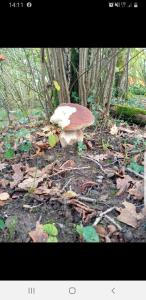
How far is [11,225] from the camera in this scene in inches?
54.6

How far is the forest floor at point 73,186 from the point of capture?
1392 millimetres

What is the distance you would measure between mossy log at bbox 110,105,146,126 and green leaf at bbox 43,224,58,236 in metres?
1.46

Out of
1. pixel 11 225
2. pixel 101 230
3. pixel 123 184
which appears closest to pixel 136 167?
pixel 123 184

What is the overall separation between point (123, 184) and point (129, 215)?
0.25 metres

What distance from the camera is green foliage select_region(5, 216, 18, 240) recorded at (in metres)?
1.37

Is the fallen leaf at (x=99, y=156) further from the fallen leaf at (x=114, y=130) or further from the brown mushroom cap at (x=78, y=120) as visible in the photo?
the fallen leaf at (x=114, y=130)

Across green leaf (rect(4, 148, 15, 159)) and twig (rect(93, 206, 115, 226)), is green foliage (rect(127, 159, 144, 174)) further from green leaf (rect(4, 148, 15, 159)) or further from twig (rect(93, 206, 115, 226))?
green leaf (rect(4, 148, 15, 159))

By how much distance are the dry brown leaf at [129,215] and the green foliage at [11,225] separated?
453mm

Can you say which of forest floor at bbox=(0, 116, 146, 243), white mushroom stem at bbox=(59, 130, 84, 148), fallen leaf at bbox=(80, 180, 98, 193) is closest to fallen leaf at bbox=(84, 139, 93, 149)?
forest floor at bbox=(0, 116, 146, 243)

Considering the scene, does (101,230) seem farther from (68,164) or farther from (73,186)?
(68,164)

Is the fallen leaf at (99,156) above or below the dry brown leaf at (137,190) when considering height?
above
